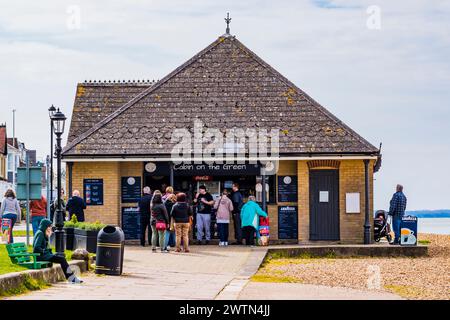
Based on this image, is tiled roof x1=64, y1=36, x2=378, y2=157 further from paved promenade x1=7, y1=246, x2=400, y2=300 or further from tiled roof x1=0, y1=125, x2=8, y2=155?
tiled roof x1=0, y1=125, x2=8, y2=155

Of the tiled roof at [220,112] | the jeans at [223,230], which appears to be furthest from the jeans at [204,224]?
the tiled roof at [220,112]

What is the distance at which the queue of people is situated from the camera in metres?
27.6

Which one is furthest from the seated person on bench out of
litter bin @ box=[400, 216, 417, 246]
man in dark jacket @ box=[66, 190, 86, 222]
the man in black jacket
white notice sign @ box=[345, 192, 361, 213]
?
white notice sign @ box=[345, 192, 361, 213]

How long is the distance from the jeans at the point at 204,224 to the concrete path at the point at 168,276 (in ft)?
5.17

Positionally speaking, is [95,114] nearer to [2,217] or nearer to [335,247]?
[2,217]

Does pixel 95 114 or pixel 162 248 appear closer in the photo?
pixel 162 248

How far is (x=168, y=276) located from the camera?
66.7ft

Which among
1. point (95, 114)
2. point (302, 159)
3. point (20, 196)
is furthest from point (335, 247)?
point (95, 114)

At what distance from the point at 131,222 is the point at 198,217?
224 cm

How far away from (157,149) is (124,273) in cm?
1105

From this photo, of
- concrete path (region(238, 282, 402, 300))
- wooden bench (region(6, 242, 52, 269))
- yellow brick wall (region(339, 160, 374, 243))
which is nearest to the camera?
concrete path (region(238, 282, 402, 300))

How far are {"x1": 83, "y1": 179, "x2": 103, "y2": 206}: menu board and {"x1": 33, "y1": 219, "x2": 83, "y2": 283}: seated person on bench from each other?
42.5ft

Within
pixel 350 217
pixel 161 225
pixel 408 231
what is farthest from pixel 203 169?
pixel 408 231

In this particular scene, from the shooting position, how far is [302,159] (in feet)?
102
